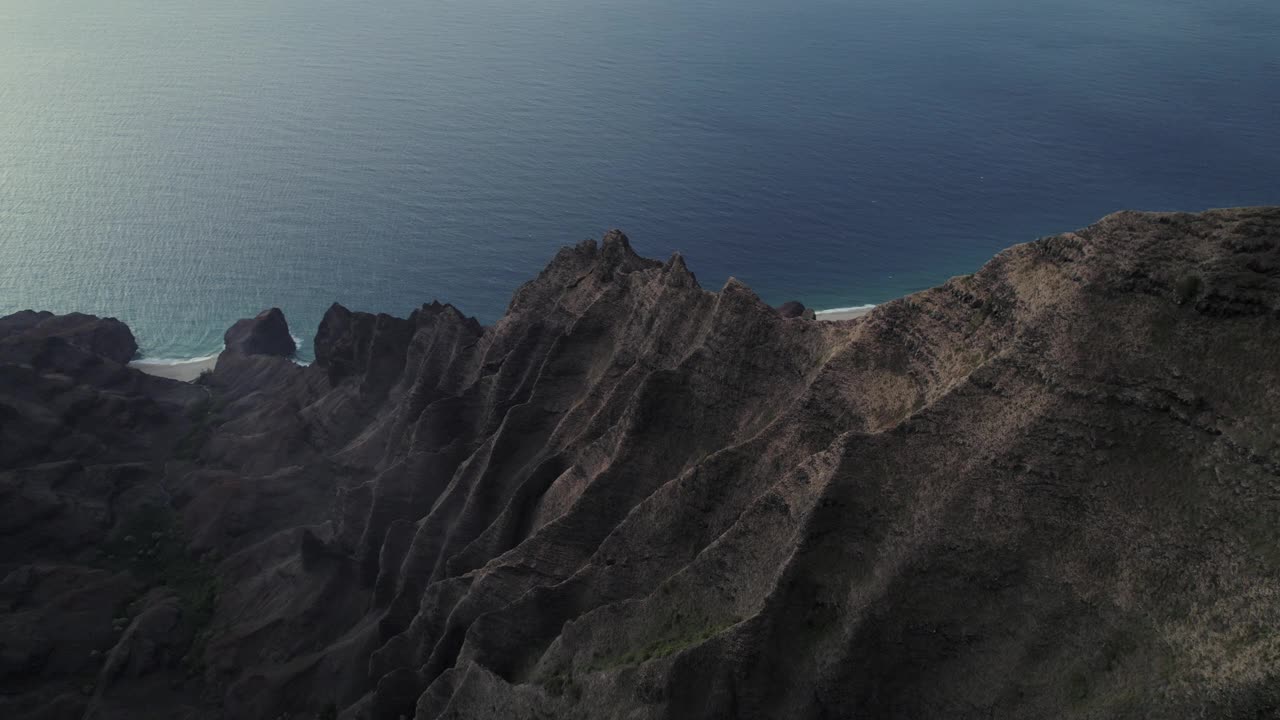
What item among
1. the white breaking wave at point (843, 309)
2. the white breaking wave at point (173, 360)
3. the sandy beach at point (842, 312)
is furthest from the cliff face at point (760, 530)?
the white breaking wave at point (843, 309)

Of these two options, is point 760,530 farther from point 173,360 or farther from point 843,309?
point 173,360

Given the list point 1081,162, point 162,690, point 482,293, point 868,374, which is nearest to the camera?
point 868,374

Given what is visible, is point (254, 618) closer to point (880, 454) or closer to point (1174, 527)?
point (880, 454)

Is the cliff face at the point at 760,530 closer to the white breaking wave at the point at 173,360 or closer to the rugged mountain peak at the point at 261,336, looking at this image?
the rugged mountain peak at the point at 261,336

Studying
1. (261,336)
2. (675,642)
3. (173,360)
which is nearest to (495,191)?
(261,336)

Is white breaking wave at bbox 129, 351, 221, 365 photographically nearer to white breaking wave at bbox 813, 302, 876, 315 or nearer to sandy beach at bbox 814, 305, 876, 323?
sandy beach at bbox 814, 305, 876, 323

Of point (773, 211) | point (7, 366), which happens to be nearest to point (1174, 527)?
point (7, 366)
